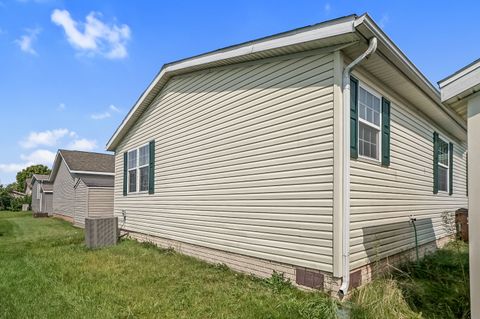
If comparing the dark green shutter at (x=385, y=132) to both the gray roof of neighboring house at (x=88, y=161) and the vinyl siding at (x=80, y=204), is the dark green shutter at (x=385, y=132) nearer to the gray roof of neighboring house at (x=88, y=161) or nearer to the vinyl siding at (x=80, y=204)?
the vinyl siding at (x=80, y=204)

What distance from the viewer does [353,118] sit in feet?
17.0

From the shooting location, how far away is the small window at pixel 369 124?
557 centimetres

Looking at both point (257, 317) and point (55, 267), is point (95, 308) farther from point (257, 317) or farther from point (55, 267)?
point (55, 267)

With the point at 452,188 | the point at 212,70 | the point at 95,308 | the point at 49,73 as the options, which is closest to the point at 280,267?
the point at 95,308

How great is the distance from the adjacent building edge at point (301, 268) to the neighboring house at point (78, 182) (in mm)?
10707

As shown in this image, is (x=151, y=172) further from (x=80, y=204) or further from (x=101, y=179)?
(x=101, y=179)

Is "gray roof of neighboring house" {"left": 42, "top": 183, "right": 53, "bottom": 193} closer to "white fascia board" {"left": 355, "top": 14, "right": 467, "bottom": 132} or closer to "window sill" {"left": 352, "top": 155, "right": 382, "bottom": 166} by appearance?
"window sill" {"left": 352, "top": 155, "right": 382, "bottom": 166}

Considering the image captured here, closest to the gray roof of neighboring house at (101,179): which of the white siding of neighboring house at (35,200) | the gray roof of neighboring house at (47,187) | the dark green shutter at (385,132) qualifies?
the gray roof of neighboring house at (47,187)

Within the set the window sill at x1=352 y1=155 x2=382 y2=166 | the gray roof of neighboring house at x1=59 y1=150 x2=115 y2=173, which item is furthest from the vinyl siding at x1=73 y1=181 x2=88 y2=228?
the window sill at x1=352 y1=155 x2=382 y2=166

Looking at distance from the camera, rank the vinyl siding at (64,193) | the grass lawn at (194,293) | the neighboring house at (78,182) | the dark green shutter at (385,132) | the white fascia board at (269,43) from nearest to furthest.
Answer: the grass lawn at (194,293), the white fascia board at (269,43), the dark green shutter at (385,132), the neighboring house at (78,182), the vinyl siding at (64,193)

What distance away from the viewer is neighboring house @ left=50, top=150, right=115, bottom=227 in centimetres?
1770

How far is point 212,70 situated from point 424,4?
4272 millimetres

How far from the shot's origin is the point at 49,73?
976 cm

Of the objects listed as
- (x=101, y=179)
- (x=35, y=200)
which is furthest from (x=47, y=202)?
(x=101, y=179)
